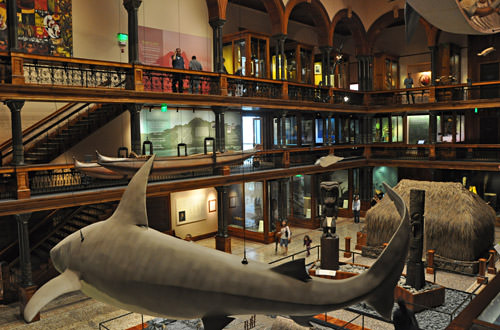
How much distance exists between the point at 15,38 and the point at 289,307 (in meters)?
11.6

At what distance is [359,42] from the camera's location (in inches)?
975

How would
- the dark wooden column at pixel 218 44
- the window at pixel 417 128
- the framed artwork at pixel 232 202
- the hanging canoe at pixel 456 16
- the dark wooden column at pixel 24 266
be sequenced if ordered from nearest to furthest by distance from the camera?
the hanging canoe at pixel 456 16, the dark wooden column at pixel 24 266, the dark wooden column at pixel 218 44, the framed artwork at pixel 232 202, the window at pixel 417 128

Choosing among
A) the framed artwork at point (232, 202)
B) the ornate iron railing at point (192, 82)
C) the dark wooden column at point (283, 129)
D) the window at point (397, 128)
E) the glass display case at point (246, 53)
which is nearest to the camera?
the ornate iron railing at point (192, 82)

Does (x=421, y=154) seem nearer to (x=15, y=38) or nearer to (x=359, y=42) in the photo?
(x=359, y=42)

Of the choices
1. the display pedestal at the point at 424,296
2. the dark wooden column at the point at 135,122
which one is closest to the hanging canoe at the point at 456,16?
the display pedestal at the point at 424,296

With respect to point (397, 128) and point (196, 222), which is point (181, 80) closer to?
point (196, 222)

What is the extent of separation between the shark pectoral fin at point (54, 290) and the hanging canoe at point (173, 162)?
8.65 ft

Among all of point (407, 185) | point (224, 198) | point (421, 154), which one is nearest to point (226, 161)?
point (224, 198)

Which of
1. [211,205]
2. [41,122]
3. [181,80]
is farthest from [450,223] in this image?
[41,122]

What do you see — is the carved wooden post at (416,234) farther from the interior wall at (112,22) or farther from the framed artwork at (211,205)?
the interior wall at (112,22)

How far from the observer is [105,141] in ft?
53.3

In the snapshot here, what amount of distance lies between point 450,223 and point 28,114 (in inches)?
557

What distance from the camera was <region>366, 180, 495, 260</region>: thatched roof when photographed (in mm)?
14203

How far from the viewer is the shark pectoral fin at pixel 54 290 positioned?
252cm
